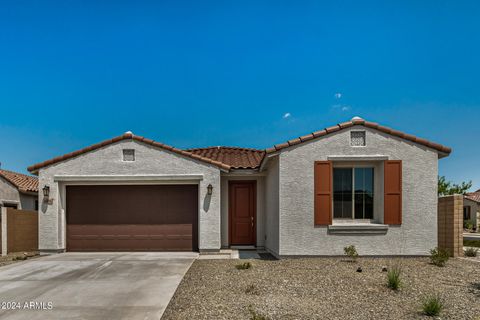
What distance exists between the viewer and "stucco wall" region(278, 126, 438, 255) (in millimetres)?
8148

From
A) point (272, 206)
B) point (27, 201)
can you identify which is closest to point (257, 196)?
point (272, 206)

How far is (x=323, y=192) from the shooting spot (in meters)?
8.12

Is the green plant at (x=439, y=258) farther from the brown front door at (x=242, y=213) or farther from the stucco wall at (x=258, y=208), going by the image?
the brown front door at (x=242, y=213)

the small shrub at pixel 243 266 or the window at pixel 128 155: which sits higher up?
the window at pixel 128 155

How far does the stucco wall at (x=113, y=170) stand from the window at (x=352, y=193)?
3.58 meters

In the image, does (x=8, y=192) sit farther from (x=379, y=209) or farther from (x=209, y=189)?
(x=379, y=209)

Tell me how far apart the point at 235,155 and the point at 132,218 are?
204 inches

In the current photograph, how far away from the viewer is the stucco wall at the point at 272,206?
8.54 m

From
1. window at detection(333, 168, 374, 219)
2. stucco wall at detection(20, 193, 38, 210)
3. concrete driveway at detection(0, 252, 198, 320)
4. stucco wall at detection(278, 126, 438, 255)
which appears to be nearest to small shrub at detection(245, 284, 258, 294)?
concrete driveway at detection(0, 252, 198, 320)

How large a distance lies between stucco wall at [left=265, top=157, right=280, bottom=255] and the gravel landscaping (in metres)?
1.22

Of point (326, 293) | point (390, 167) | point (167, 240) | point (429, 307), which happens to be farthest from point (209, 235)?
point (429, 307)

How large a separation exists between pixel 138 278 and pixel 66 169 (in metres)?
5.24

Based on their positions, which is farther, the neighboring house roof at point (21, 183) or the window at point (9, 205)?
the neighboring house roof at point (21, 183)

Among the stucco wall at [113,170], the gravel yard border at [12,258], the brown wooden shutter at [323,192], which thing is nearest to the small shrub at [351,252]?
the brown wooden shutter at [323,192]
